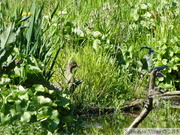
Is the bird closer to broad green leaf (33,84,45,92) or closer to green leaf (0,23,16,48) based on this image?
broad green leaf (33,84,45,92)

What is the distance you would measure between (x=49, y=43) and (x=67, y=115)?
3.83ft

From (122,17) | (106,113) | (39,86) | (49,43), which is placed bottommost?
(106,113)

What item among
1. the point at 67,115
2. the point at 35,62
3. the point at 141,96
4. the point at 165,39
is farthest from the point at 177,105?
the point at 35,62

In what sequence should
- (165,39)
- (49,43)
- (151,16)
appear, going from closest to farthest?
(49,43)
(165,39)
(151,16)

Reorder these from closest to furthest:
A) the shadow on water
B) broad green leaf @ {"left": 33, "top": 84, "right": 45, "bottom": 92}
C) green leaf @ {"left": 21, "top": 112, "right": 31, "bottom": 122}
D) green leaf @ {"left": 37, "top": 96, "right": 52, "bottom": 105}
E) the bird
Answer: green leaf @ {"left": 21, "top": 112, "right": 31, "bottom": 122}, green leaf @ {"left": 37, "top": 96, "right": 52, "bottom": 105}, broad green leaf @ {"left": 33, "top": 84, "right": 45, "bottom": 92}, the shadow on water, the bird

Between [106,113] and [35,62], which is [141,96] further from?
[35,62]

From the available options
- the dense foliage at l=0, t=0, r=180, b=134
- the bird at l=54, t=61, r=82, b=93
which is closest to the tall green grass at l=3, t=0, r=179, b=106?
the dense foliage at l=0, t=0, r=180, b=134

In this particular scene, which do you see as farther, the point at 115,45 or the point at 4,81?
the point at 115,45

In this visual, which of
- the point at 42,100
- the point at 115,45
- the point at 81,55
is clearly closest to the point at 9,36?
the point at 42,100

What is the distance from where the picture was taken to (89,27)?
26.6 ft

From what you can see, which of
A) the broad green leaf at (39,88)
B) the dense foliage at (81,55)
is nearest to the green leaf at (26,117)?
the dense foliage at (81,55)

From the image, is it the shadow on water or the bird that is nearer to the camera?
the shadow on water

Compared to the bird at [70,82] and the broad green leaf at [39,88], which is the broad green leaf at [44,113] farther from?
the bird at [70,82]

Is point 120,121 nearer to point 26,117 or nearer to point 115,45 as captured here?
point 26,117
